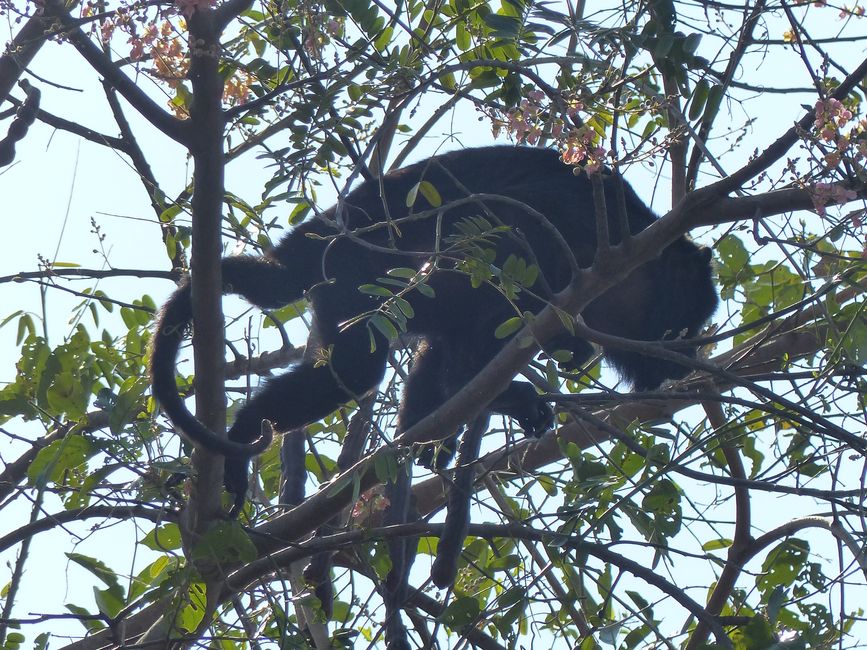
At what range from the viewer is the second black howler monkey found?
114 inches

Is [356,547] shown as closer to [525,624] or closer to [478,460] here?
[478,460]

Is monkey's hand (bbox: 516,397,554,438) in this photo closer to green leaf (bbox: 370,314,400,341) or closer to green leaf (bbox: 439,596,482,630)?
green leaf (bbox: 439,596,482,630)

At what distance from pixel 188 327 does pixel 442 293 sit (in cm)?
85

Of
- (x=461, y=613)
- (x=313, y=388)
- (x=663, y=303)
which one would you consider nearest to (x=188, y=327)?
(x=313, y=388)

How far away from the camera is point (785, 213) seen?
82.9 inches

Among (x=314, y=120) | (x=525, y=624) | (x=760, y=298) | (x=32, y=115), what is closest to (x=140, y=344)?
(x=32, y=115)

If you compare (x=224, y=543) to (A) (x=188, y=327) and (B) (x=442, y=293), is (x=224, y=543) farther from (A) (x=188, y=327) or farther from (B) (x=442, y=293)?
(B) (x=442, y=293)

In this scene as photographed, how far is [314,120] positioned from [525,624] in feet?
4.48

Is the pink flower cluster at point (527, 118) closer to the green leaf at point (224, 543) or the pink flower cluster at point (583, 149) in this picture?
the pink flower cluster at point (583, 149)

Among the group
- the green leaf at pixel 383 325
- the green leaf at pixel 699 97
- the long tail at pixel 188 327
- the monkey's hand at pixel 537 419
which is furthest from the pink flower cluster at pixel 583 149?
the monkey's hand at pixel 537 419

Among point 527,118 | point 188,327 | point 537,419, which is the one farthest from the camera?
point 537,419

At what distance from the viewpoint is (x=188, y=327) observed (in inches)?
111

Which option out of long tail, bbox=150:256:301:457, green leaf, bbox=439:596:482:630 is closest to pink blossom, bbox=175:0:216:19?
long tail, bbox=150:256:301:457

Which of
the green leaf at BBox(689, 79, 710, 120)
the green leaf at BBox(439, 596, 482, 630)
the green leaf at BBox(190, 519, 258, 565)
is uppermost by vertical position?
the green leaf at BBox(689, 79, 710, 120)
